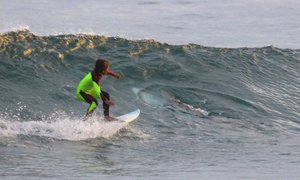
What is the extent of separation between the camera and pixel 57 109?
581 inches

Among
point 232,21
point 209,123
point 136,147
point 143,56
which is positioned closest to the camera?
point 136,147

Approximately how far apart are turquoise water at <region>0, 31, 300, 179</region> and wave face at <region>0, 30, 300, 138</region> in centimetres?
3

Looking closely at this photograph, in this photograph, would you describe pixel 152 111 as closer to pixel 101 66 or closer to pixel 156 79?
pixel 156 79

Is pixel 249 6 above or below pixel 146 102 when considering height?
above

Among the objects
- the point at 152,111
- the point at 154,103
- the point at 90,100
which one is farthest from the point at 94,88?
the point at 154,103

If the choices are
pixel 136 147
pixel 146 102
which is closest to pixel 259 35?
pixel 146 102

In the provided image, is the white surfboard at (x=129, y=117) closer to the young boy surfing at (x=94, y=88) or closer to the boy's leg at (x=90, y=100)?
the young boy surfing at (x=94, y=88)

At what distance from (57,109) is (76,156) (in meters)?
3.60

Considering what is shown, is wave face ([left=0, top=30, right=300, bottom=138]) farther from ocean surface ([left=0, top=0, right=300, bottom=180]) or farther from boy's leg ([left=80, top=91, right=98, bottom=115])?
boy's leg ([left=80, top=91, right=98, bottom=115])

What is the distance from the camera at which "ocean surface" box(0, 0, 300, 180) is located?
430 inches

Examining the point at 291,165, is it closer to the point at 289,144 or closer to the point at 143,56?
the point at 289,144

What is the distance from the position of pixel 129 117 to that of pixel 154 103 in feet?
7.02

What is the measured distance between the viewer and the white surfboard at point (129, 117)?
13.6 m

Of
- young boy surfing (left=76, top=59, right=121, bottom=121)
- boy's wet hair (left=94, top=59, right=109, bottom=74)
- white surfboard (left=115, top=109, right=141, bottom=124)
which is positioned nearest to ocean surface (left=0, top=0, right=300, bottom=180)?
white surfboard (left=115, top=109, right=141, bottom=124)
